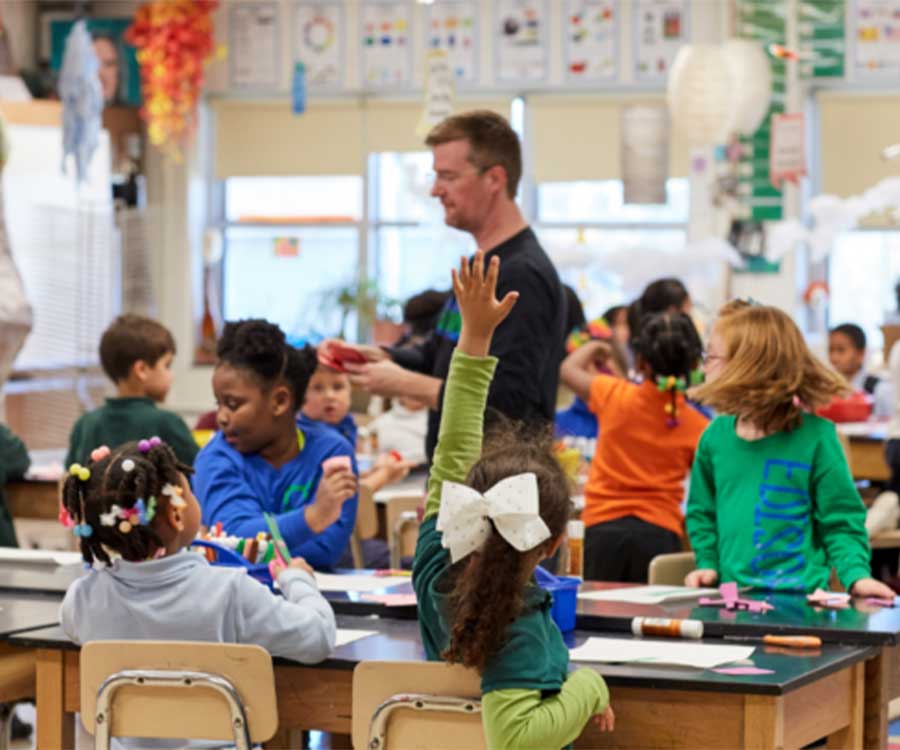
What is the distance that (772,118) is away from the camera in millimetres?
10383

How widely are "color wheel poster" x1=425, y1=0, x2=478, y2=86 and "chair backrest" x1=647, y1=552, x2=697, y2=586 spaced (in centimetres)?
759

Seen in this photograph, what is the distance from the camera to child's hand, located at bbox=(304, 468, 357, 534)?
3438 millimetres

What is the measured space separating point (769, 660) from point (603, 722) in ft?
1.11

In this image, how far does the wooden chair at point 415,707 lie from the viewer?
2.51 metres

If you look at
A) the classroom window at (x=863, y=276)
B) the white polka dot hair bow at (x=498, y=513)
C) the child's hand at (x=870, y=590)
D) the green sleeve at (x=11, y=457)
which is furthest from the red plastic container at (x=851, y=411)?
the white polka dot hair bow at (x=498, y=513)

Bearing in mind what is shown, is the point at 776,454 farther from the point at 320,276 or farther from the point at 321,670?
the point at 320,276

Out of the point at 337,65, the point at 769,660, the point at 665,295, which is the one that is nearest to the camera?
the point at 769,660

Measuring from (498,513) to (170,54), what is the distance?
913 centimetres

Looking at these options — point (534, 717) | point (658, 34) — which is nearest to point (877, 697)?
point (534, 717)

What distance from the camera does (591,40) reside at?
35.6 feet

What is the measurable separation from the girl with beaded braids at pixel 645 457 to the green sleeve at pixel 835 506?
1233 millimetres

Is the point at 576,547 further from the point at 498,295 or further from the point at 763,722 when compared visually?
the point at 763,722

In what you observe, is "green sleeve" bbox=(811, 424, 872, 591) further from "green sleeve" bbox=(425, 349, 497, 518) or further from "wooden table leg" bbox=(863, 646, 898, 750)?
"green sleeve" bbox=(425, 349, 497, 518)

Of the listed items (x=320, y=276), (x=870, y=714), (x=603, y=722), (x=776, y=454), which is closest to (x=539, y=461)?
(x=603, y=722)
